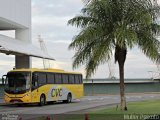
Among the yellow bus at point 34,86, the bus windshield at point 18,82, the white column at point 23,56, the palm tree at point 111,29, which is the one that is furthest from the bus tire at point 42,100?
the palm tree at point 111,29

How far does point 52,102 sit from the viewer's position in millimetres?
44844

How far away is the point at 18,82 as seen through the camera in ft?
125

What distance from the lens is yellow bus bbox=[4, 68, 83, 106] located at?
124 feet

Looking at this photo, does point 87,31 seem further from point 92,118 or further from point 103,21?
point 92,118

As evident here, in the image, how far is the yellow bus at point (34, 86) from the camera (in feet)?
124

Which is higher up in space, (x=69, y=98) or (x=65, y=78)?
(x=65, y=78)

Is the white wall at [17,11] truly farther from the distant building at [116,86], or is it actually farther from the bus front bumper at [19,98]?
the distant building at [116,86]

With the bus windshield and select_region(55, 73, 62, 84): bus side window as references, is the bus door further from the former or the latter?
select_region(55, 73, 62, 84): bus side window

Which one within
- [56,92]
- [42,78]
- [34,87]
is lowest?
[56,92]

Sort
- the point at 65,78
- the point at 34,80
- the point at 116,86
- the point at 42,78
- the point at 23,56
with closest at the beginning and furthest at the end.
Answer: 1. the point at 34,80
2. the point at 42,78
3. the point at 65,78
4. the point at 23,56
5. the point at 116,86

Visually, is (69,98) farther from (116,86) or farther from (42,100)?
(116,86)

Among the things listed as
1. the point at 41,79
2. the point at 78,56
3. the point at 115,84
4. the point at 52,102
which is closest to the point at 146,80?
the point at 115,84

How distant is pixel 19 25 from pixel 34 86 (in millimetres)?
9071

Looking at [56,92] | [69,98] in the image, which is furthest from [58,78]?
[69,98]
